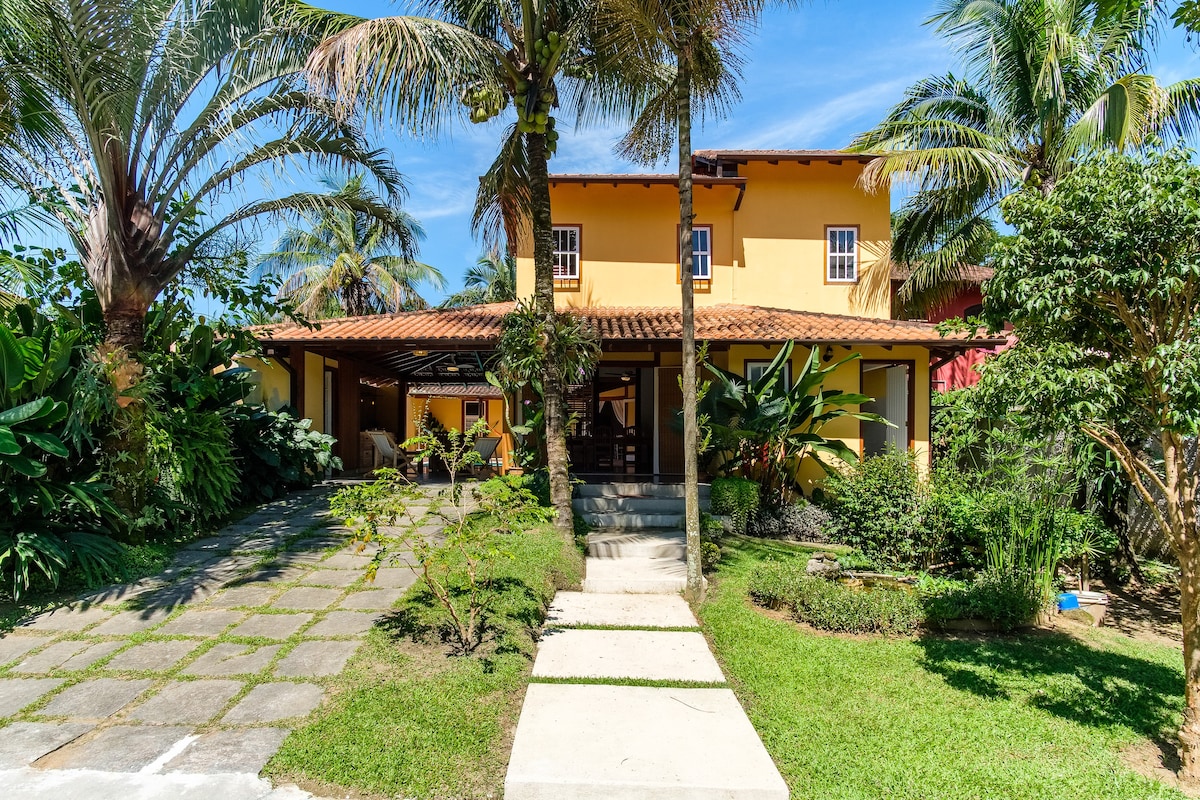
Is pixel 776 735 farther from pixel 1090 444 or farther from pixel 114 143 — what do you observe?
pixel 114 143

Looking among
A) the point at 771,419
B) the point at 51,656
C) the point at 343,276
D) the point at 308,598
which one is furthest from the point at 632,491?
the point at 343,276

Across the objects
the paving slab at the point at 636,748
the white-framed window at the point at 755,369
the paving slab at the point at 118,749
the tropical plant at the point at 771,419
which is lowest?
the paving slab at the point at 636,748

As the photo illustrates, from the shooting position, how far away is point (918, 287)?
1855 centimetres

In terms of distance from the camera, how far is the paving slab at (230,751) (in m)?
3.41

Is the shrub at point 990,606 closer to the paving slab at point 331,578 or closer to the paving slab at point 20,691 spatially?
the paving slab at point 331,578

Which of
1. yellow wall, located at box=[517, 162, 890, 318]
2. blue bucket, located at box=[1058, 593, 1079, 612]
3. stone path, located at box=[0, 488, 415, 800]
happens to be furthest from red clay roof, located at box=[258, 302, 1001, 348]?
stone path, located at box=[0, 488, 415, 800]

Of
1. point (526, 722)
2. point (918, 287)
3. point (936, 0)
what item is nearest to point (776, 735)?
point (526, 722)

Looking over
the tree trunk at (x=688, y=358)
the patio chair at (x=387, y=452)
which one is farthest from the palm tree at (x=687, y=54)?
the patio chair at (x=387, y=452)

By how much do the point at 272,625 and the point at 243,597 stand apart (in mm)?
861

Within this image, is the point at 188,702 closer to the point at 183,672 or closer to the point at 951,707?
the point at 183,672

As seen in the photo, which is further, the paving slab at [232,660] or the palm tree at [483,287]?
the palm tree at [483,287]

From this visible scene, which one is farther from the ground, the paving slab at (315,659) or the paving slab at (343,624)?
the paving slab at (343,624)

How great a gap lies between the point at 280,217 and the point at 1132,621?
11.4 m

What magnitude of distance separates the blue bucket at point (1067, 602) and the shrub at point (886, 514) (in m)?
1.47
